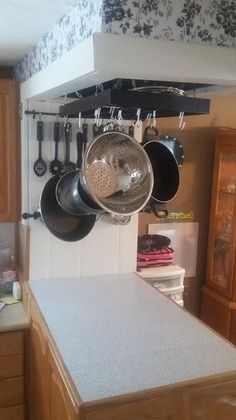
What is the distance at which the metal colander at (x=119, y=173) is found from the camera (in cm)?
153

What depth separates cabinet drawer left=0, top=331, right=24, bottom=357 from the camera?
196 cm

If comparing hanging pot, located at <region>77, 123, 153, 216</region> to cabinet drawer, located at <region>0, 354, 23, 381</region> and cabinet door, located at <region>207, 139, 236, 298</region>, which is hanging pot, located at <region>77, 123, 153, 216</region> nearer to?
cabinet drawer, located at <region>0, 354, 23, 381</region>

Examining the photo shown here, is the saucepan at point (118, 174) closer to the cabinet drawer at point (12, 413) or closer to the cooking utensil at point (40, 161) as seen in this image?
the cooking utensil at point (40, 161)

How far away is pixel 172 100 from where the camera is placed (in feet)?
4.07

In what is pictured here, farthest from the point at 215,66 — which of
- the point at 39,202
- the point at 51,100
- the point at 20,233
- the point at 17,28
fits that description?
the point at 20,233

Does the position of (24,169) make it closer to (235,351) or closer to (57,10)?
(57,10)

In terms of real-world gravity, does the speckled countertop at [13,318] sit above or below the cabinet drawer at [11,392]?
above

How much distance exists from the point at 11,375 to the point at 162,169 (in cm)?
132

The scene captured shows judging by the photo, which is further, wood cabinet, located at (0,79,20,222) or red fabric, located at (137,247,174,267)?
red fabric, located at (137,247,174,267)

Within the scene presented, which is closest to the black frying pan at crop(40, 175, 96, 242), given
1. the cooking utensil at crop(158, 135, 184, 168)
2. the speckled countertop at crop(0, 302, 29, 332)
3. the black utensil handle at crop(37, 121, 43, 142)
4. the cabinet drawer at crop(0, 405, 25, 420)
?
the black utensil handle at crop(37, 121, 43, 142)

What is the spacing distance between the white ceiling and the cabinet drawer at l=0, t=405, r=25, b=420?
1.84m

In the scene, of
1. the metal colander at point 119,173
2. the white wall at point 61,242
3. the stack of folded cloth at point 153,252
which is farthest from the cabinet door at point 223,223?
the metal colander at point 119,173

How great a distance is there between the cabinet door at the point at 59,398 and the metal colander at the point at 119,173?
0.65 meters

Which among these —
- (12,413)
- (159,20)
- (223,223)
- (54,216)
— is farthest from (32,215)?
(223,223)
